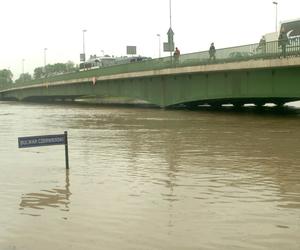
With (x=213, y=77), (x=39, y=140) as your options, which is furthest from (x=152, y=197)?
(x=213, y=77)

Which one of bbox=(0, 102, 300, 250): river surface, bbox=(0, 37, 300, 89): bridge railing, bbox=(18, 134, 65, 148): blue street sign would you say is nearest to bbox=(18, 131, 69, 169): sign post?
bbox=(18, 134, 65, 148): blue street sign

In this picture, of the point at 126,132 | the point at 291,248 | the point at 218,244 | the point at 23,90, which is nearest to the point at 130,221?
the point at 218,244

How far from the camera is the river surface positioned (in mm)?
7020

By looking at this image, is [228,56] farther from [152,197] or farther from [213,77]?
[152,197]

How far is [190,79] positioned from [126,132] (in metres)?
16.8

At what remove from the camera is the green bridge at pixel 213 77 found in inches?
1193

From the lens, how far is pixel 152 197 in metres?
9.51

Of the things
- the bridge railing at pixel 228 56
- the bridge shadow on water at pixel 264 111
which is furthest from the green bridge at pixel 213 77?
the bridge shadow on water at pixel 264 111

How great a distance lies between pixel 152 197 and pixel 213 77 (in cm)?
2829

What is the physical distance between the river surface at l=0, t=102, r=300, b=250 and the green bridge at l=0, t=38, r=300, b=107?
1309 centimetres

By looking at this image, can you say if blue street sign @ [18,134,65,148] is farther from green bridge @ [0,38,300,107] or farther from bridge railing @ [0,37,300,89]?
bridge railing @ [0,37,300,89]

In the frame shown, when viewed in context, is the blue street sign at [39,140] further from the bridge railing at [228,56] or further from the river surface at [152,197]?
the bridge railing at [228,56]

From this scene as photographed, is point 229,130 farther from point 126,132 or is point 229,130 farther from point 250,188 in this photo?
point 250,188

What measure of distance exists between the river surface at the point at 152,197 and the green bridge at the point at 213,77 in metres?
13.1
